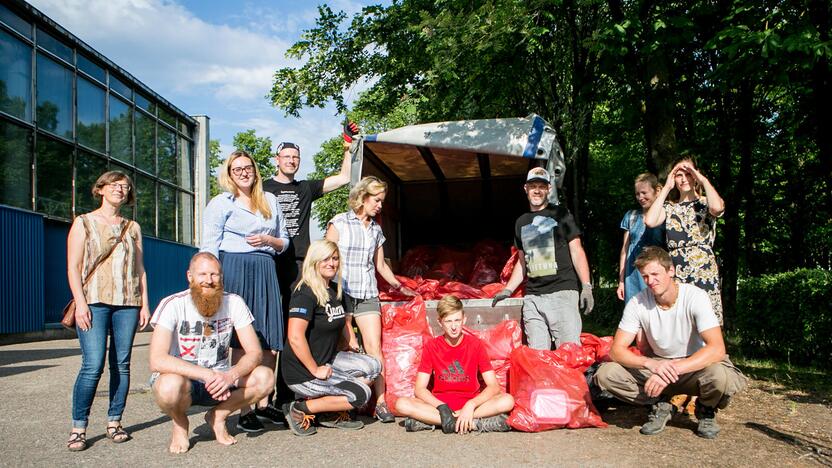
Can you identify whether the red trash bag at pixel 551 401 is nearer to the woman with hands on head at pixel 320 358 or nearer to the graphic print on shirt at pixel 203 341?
the woman with hands on head at pixel 320 358

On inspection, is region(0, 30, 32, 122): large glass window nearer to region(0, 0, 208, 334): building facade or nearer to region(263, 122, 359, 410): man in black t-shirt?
region(0, 0, 208, 334): building facade

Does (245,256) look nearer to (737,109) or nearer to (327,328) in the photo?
(327,328)

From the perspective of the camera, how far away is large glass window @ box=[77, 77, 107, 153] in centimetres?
1811

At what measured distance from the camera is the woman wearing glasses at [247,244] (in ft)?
15.3

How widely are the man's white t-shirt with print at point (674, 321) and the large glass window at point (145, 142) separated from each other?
2074 cm

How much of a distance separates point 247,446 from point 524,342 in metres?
2.59

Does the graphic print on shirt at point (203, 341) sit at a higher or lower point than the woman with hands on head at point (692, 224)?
lower

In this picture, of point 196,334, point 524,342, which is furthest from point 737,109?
point 196,334

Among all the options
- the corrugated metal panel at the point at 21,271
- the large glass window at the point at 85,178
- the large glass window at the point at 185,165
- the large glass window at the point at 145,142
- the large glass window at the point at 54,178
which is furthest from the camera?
the large glass window at the point at 185,165

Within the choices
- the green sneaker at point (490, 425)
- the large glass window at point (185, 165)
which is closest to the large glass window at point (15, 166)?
the large glass window at point (185, 165)

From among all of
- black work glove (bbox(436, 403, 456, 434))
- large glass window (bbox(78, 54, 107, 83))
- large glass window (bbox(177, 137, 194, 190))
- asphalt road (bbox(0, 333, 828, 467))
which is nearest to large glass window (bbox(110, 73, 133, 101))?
large glass window (bbox(78, 54, 107, 83))

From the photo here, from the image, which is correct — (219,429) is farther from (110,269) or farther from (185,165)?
(185,165)

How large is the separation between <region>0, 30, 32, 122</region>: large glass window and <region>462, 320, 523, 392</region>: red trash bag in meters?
14.1

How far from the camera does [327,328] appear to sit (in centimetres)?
488
